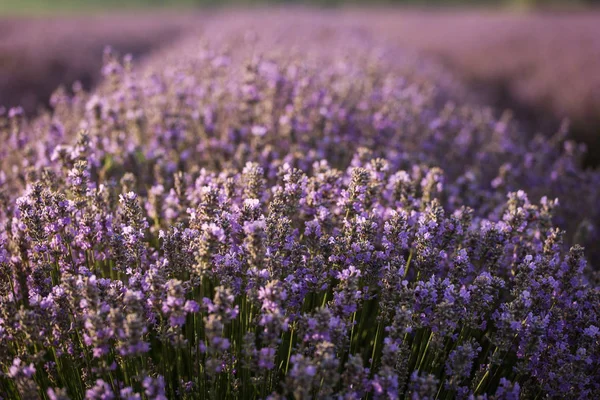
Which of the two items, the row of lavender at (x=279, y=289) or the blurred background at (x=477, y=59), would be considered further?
the blurred background at (x=477, y=59)

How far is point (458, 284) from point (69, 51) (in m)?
10.8

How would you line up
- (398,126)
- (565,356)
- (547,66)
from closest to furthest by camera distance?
(565,356), (398,126), (547,66)

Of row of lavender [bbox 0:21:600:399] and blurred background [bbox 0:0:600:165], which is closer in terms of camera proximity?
row of lavender [bbox 0:21:600:399]

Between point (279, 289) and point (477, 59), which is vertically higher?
point (477, 59)

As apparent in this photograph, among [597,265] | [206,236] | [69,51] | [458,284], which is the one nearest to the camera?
[206,236]

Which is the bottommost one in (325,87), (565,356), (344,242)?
(565,356)

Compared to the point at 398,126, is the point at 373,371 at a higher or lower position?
lower

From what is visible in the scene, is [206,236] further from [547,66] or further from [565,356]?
[547,66]

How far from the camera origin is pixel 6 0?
123 feet

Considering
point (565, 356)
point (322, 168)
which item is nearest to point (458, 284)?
point (565, 356)

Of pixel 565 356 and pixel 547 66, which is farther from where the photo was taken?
pixel 547 66

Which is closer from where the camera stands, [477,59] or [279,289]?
[279,289]

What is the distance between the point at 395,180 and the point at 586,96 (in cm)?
644

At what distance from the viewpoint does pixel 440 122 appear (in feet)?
16.4
